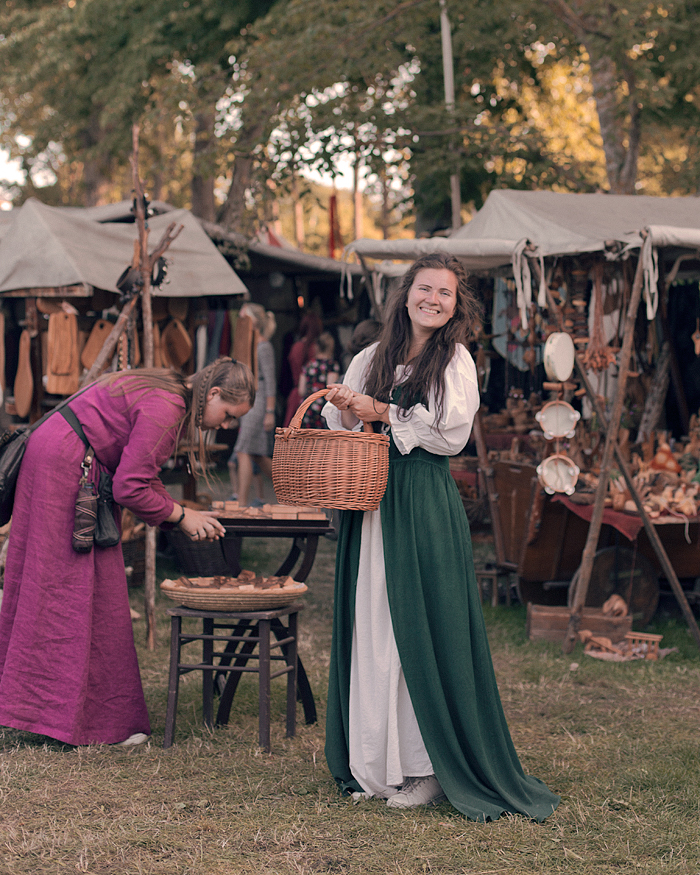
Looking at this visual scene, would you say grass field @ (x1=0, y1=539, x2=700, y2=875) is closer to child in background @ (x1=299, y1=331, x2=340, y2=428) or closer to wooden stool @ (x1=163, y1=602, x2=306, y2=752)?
wooden stool @ (x1=163, y1=602, x2=306, y2=752)

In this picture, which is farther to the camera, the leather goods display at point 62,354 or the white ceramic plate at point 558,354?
the leather goods display at point 62,354

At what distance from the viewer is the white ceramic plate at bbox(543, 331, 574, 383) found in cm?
510

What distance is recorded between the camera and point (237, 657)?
3869 millimetres

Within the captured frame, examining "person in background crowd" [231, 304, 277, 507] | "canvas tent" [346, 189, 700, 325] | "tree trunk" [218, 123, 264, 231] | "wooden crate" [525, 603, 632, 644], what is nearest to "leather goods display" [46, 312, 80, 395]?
"canvas tent" [346, 189, 700, 325]

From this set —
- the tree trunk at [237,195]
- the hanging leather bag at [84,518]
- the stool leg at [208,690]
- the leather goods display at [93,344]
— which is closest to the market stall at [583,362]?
the leather goods display at [93,344]

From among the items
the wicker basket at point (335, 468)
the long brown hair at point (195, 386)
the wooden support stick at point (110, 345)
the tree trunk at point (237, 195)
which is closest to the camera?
the wicker basket at point (335, 468)

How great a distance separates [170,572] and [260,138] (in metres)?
4.18

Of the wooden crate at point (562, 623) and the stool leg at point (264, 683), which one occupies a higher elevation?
the stool leg at point (264, 683)

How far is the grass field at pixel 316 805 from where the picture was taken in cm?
280

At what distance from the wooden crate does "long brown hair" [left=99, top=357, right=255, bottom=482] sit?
2562 millimetres

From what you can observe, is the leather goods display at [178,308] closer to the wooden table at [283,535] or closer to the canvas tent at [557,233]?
the canvas tent at [557,233]

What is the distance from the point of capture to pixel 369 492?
10.1 ft

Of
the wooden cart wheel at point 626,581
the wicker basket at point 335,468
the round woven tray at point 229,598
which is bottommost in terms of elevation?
the wooden cart wheel at point 626,581

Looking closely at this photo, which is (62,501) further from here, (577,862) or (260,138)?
(260,138)
